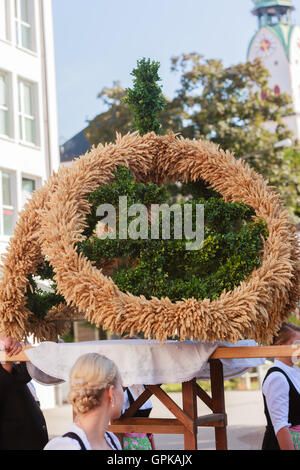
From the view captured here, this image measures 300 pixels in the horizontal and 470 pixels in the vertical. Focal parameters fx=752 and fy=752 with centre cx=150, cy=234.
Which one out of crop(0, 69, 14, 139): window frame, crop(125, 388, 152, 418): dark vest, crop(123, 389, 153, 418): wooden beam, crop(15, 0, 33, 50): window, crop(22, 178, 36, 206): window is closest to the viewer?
crop(123, 389, 153, 418): wooden beam

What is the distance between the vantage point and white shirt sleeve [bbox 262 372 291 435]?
11.5 ft

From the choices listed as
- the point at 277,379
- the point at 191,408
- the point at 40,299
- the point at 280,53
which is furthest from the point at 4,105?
the point at 280,53

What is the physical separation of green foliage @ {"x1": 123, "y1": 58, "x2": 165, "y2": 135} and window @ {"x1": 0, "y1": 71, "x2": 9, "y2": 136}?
13.8 meters

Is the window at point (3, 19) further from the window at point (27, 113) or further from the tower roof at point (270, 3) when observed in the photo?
the tower roof at point (270, 3)

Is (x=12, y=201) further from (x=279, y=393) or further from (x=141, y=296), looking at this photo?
(x=141, y=296)

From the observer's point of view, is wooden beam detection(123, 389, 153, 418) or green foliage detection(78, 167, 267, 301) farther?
wooden beam detection(123, 389, 153, 418)

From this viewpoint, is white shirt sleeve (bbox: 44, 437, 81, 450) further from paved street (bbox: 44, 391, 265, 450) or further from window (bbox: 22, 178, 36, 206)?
window (bbox: 22, 178, 36, 206)

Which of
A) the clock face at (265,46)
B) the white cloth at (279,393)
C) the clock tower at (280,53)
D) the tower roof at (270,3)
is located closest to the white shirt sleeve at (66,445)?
the white cloth at (279,393)

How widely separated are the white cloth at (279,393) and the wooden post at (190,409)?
1.28 ft

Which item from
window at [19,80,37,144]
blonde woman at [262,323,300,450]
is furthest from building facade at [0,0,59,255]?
blonde woman at [262,323,300,450]

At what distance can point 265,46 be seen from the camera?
8669 centimetres

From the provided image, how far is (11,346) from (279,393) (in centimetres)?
129

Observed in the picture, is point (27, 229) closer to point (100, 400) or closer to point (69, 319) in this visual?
point (69, 319)
